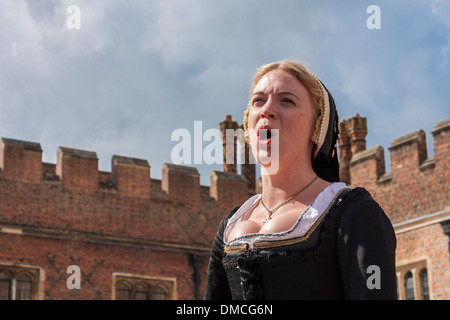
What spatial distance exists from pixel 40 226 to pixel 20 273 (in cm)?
90

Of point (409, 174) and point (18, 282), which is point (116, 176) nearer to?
point (18, 282)

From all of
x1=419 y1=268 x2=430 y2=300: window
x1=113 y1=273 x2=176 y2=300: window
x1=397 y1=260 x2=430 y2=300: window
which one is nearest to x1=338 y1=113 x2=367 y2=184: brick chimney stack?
x1=397 y1=260 x2=430 y2=300: window

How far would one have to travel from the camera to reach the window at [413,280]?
14163 mm

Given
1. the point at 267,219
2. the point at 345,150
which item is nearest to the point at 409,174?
the point at 345,150

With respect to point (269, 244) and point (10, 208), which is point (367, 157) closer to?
point (10, 208)

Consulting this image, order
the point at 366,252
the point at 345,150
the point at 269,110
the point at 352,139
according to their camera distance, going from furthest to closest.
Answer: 1. the point at 345,150
2. the point at 352,139
3. the point at 269,110
4. the point at 366,252

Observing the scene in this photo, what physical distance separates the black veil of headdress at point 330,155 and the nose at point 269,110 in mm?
179

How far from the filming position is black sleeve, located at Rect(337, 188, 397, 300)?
2145 millimetres

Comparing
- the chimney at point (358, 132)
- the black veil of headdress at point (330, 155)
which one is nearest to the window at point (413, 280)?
the chimney at point (358, 132)

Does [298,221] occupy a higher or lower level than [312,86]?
lower

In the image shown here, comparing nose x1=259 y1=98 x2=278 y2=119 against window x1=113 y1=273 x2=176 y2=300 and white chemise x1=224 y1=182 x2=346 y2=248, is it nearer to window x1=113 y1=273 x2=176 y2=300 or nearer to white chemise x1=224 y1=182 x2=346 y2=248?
white chemise x1=224 y1=182 x2=346 y2=248

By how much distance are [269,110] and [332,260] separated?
0.50m

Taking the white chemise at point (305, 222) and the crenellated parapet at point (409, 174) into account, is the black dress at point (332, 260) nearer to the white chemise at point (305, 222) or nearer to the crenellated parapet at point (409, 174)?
the white chemise at point (305, 222)

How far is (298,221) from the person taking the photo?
2.34 m
